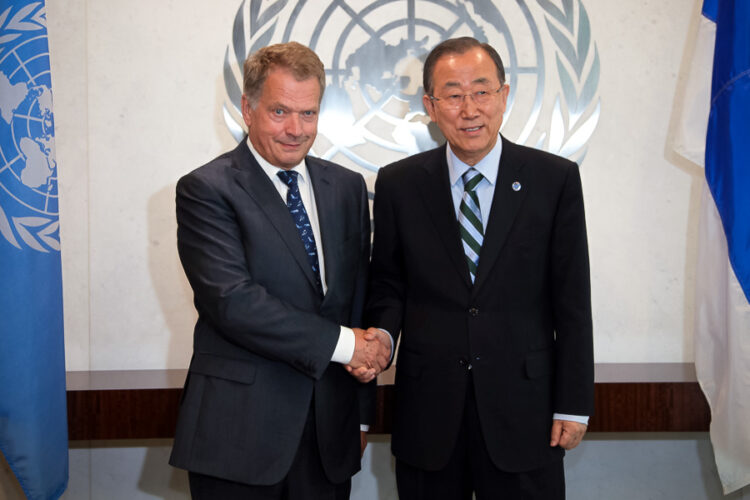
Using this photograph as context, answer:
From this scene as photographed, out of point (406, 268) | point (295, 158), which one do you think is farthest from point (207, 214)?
point (406, 268)

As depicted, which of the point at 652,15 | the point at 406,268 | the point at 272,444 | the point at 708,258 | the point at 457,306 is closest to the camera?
the point at 272,444

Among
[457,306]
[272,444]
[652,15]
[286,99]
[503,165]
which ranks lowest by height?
[272,444]

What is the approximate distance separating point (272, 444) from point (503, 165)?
0.95m

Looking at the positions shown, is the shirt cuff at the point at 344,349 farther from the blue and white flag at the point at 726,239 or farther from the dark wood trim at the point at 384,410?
the blue and white flag at the point at 726,239

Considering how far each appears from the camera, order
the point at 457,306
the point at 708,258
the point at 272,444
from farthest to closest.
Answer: the point at 708,258 → the point at 457,306 → the point at 272,444

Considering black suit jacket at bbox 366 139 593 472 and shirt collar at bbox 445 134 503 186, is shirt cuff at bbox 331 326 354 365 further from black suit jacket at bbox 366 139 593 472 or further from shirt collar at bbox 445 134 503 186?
shirt collar at bbox 445 134 503 186

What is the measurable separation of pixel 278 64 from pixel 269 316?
0.64 meters

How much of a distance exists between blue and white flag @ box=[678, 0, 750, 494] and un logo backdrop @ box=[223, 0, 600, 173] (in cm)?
50

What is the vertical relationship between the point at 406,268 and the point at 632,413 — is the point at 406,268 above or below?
above

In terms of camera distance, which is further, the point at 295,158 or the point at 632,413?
the point at 632,413

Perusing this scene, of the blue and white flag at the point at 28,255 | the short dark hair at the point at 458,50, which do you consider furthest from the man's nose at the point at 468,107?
the blue and white flag at the point at 28,255

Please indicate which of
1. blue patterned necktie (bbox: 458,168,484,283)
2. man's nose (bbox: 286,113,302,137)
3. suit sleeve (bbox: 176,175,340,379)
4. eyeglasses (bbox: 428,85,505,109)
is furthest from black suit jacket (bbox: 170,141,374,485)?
eyeglasses (bbox: 428,85,505,109)

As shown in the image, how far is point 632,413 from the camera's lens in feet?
8.11

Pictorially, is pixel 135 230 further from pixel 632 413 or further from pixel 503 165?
pixel 632 413
